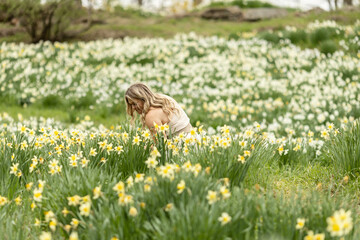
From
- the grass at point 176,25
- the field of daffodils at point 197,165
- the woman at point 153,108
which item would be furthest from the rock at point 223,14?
the woman at point 153,108

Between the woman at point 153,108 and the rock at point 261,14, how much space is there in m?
13.8

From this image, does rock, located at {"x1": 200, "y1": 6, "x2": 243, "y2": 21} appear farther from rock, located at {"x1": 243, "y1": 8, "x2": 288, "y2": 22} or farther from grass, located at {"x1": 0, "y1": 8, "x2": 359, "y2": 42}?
grass, located at {"x1": 0, "y1": 8, "x2": 359, "y2": 42}

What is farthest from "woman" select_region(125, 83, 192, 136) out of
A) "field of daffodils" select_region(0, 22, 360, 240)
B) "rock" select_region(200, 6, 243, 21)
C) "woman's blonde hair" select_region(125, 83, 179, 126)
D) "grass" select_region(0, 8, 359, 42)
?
"rock" select_region(200, 6, 243, 21)

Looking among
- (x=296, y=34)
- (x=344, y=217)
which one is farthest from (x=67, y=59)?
(x=344, y=217)

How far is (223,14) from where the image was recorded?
58.2 feet

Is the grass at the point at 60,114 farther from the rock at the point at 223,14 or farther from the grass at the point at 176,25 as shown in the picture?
the rock at the point at 223,14

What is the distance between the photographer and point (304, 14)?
55.7 feet

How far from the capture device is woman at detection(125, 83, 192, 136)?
13.9 feet

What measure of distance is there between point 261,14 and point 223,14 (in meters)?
1.68

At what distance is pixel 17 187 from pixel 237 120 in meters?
4.00

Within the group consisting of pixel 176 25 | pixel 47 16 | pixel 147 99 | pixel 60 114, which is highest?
pixel 47 16

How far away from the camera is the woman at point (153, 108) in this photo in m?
4.25

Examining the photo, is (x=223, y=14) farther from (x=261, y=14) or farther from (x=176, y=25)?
(x=176, y=25)

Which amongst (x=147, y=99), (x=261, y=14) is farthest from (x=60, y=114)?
(x=261, y=14)
